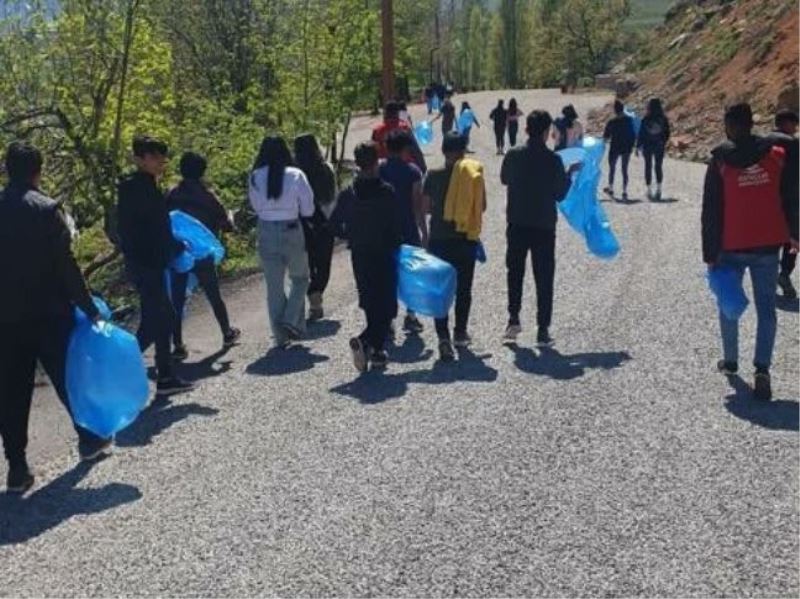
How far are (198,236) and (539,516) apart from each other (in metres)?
4.67

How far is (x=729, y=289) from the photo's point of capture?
24.4 ft

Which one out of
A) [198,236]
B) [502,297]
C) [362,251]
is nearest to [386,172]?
[362,251]

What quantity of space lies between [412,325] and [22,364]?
14.0ft

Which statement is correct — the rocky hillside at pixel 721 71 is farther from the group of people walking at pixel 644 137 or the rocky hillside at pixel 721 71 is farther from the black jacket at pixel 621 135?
the black jacket at pixel 621 135

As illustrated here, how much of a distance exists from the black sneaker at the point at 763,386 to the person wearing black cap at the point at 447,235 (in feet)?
8.11

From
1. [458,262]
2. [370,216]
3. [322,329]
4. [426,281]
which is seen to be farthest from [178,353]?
[458,262]

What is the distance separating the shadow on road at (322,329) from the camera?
10.1 metres

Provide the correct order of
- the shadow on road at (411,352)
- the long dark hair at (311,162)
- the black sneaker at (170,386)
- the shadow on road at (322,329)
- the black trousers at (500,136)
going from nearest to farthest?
the black sneaker at (170,386) → the shadow on road at (411,352) → the shadow on road at (322,329) → the long dark hair at (311,162) → the black trousers at (500,136)

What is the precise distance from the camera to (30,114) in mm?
13367

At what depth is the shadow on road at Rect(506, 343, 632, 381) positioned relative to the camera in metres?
8.20

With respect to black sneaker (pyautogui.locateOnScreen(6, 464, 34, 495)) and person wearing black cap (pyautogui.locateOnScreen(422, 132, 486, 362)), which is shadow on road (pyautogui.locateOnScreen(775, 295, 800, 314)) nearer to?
person wearing black cap (pyautogui.locateOnScreen(422, 132, 486, 362))

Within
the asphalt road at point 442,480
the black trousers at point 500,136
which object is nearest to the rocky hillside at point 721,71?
the black trousers at point 500,136

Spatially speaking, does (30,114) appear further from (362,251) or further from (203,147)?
(362,251)

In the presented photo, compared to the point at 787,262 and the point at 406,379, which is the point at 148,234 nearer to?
the point at 406,379
